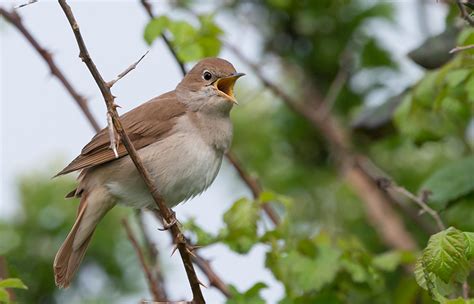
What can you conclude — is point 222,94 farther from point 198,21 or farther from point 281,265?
point 281,265

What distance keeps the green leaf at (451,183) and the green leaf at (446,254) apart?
144cm

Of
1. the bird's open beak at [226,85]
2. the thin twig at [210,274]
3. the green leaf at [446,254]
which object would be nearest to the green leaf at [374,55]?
the bird's open beak at [226,85]

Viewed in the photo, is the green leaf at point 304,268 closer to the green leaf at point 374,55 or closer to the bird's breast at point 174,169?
the bird's breast at point 174,169

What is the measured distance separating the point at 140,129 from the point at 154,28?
544 millimetres

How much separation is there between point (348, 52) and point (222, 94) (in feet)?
5.45

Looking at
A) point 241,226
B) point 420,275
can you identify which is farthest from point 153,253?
point 420,275

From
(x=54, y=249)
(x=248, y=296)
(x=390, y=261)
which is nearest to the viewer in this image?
(x=248, y=296)

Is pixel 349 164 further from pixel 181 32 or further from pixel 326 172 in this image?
pixel 181 32

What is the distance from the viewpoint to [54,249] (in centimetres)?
546

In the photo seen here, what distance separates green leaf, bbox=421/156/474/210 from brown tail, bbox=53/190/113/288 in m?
1.69

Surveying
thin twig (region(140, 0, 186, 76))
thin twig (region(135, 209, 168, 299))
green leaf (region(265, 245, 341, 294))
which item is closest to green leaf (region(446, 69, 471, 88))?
green leaf (region(265, 245, 341, 294))

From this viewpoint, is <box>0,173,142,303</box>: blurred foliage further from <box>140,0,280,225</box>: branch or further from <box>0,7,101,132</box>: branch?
<box>140,0,280,225</box>: branch

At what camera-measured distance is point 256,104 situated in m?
7.56

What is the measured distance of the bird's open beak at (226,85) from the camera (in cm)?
506
